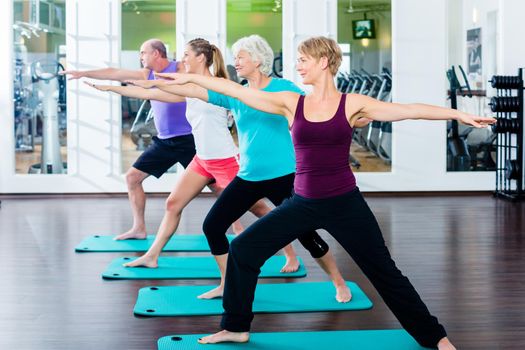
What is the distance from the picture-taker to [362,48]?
30.7 feet

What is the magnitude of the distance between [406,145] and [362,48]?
1.06 metres

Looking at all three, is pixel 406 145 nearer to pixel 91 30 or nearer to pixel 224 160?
pixel 91 30

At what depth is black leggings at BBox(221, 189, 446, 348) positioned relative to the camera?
11.5ft

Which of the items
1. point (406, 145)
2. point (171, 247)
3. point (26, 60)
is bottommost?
point (171, 247)

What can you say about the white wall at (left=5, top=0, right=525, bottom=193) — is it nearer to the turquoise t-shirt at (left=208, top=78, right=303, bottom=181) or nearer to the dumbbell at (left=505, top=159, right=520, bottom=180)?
the dumbbell at (left=505, top=159, right=520, bottom=180)

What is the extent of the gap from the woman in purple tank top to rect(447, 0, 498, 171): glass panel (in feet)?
19.7

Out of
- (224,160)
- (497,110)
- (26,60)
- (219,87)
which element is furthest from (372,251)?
(26,60)

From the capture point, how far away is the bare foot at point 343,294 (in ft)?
15.0

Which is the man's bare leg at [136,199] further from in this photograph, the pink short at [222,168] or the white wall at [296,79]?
the white wall at [296,79]

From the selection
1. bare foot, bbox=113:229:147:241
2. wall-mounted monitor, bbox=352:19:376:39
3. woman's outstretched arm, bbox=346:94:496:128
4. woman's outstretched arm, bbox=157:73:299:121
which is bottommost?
bare foot, bbox=113:229:147:241

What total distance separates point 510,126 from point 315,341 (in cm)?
567

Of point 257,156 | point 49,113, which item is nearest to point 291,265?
point 257,156

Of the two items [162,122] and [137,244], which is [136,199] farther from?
[162,122]

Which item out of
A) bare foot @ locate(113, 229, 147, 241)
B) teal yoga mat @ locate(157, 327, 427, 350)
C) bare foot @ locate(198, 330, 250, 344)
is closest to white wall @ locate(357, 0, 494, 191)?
bare foot @ locate(113, 229, 147, 241)
